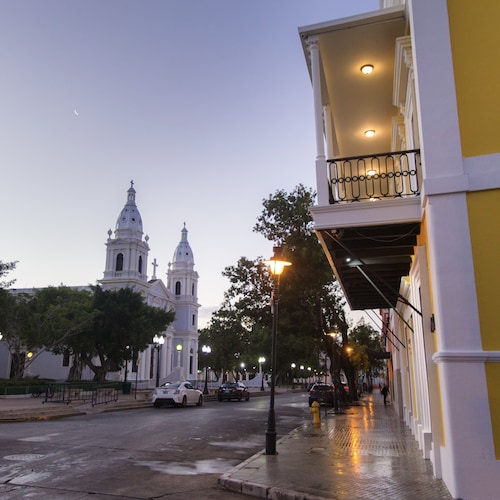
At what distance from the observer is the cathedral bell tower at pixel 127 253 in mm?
68812

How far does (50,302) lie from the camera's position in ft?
140

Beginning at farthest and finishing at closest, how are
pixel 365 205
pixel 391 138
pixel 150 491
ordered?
pixel 391 138 < pixel 365 205 < pixel 150 491

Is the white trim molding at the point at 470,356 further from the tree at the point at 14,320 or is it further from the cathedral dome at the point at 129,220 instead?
the cathedral dome at the point at 129,220

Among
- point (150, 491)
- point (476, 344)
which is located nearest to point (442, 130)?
point (476, 344)

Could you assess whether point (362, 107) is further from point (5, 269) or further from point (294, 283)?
point (5, 269)

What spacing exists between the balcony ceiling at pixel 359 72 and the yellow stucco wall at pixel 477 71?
157 centimetres

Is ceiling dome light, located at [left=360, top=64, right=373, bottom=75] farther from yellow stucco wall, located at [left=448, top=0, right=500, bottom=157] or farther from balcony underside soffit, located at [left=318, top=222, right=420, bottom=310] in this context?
balcony underside soffit, located at [left=318, top=222, right=420, bottom=310]

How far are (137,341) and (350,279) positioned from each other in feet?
119

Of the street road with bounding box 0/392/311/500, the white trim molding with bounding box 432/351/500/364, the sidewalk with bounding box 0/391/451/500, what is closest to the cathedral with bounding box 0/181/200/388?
the street road with bounding box 0/392/311/500

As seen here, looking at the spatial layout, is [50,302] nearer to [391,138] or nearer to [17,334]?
[17,334]

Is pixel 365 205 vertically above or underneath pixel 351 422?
above

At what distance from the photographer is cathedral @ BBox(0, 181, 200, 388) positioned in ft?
214

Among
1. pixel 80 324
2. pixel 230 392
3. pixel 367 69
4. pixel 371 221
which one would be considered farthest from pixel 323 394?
pixel 371 221

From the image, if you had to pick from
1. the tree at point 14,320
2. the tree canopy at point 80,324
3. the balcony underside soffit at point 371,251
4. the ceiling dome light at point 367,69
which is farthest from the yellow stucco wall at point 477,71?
the tree at point 14,320
